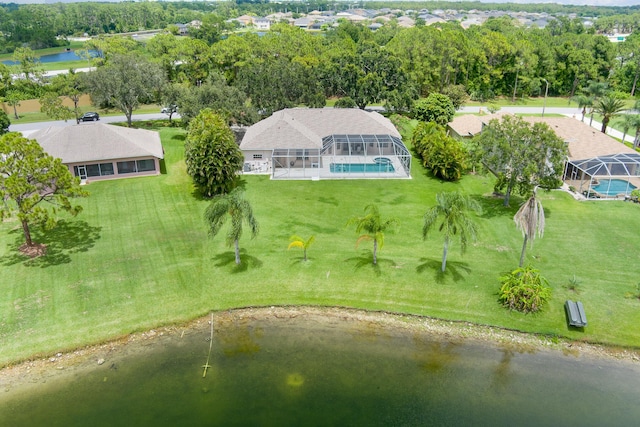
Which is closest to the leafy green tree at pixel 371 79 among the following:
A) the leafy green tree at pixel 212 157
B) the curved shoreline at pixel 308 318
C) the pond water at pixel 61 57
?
the leafy green tree at pixel 212 157

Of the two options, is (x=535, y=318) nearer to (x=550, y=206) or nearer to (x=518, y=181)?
(x=518, y=181)

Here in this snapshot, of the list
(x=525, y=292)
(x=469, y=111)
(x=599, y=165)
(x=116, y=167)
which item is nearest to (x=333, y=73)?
(x=469, y=111)

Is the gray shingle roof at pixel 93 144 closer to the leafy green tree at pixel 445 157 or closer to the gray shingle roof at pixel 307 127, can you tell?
the gray shingle roof at pixel 307 127

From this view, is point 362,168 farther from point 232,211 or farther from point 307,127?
point 232,211

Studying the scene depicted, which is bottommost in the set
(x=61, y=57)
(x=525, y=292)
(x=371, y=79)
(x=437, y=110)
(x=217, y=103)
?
(x=525, y=292)

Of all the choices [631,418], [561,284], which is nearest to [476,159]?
[561,284]
